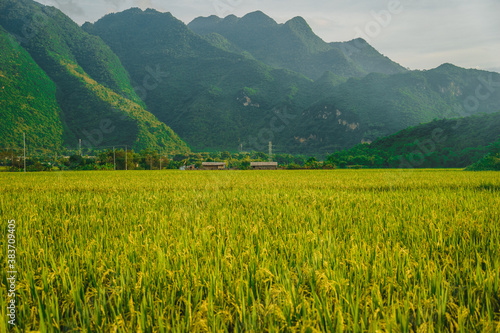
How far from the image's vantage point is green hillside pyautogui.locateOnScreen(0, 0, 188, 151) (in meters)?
79.4

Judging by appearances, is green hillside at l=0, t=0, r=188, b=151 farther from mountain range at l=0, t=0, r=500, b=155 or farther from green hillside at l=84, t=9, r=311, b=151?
green hillside at l=84, t=9, r=311, b=151

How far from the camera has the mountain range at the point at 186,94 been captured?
78.2m

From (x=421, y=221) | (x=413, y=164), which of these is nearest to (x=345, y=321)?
(x=421, y=221)

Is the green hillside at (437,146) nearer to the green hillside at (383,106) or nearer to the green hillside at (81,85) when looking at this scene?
the green hillside at (383,106)

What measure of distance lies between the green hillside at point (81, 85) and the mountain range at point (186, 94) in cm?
38

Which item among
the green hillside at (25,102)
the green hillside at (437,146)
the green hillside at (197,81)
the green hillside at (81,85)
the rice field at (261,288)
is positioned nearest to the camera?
the rice field at (261,288)

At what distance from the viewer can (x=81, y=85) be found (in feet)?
277

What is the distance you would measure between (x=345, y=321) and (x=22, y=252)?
2.75m

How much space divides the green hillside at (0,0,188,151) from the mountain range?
14.9 inches

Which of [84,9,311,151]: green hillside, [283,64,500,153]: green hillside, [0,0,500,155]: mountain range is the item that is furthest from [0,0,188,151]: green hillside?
[283,64,500,153]: green hillside

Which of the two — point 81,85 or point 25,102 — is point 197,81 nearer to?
point 81,85

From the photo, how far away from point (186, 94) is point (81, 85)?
54881mm

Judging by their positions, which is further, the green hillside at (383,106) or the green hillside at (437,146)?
the green hillside at (383,106)

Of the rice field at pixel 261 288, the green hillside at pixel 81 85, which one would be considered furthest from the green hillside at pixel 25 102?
the rice field at pixel 261 288
